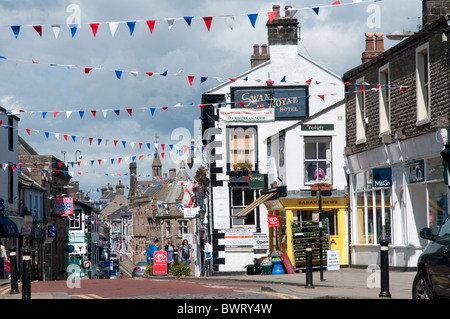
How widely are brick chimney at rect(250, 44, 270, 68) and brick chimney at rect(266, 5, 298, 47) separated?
142 inches

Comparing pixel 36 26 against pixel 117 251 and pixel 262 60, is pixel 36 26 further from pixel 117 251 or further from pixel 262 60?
pixel 117 251

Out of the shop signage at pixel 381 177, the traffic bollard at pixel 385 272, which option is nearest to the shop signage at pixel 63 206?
Answer: the shop signage at pixel 381 177

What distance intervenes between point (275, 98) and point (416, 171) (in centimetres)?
1373

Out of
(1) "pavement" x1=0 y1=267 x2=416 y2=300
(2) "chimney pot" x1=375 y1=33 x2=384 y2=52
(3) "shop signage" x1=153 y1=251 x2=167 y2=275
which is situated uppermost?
(2) "chimney pot" x1=375 y1=33 x2=384 y2=52

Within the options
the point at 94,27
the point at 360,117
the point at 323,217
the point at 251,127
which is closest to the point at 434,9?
the point at 360,117

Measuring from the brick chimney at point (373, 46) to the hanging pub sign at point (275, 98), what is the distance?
20.8 feet

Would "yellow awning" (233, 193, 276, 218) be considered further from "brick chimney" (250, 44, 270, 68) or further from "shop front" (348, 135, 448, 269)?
"brick chimney" (250, 44, 270, 68)

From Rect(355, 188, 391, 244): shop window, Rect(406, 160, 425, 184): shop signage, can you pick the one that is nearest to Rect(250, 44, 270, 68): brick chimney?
Rect(355, 188, 391, 244): shop window

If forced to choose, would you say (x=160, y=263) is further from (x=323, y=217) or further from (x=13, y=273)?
(x=13, y=273)

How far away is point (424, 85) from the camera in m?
21.0

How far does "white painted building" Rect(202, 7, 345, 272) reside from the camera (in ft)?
113

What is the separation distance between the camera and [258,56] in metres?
38.8

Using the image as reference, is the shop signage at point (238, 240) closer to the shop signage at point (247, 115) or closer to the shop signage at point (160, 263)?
the shop signage at point (160, 263)
